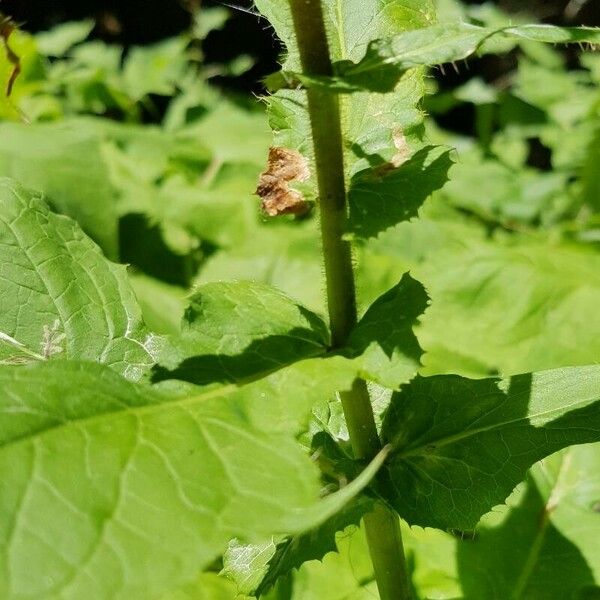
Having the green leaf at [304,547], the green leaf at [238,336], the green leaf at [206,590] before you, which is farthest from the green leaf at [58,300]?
the green leaf at [206,590]

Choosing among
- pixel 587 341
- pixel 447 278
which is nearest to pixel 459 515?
pixel 587 341

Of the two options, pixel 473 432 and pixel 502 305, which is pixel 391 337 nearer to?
pixel 473 432

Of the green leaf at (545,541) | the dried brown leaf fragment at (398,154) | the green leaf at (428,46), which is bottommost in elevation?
the green leaf at (545,541)

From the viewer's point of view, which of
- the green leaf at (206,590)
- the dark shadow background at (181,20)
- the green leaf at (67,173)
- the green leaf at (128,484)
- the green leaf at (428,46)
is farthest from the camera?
the dark shadow background at (181,20)

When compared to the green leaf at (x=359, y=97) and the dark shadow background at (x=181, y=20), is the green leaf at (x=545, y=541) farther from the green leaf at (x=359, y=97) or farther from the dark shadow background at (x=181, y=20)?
the dark shadow background at (x=181, y=20)

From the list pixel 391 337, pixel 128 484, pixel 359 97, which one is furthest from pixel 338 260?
pixel 128 484

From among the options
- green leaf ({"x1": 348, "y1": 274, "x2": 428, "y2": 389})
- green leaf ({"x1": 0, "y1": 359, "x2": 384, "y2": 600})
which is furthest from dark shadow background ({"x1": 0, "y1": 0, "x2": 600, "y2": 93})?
green leaf ({"x1": 0, "y1": 359, "x2": 384, "y2": 600})

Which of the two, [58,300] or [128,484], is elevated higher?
[128,484]
